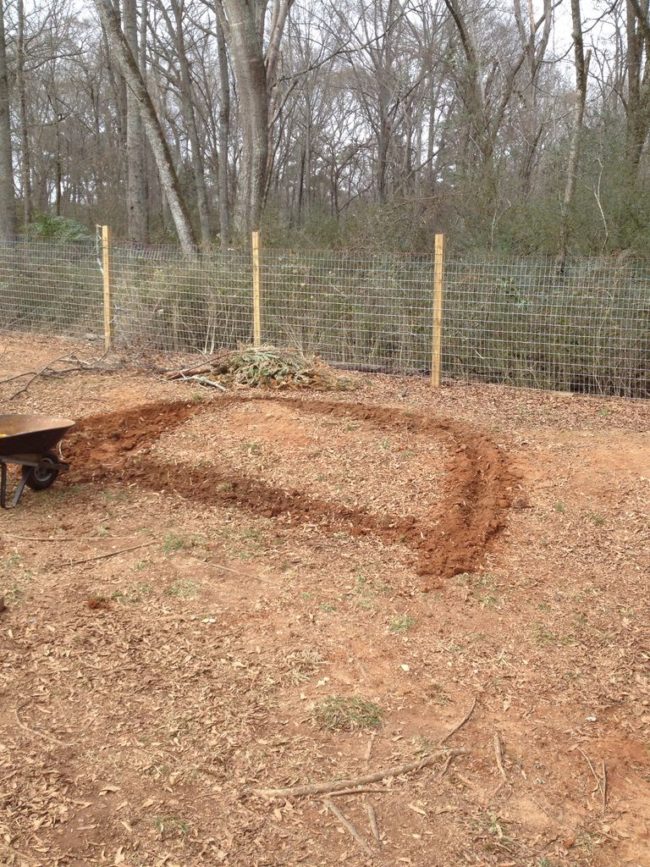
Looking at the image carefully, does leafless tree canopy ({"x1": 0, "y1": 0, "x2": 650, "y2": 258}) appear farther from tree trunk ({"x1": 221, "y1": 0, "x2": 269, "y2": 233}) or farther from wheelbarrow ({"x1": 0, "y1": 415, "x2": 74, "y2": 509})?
wheelbarrow ({"x1": 0, "y1": 415, "x2": 74, "y2": 509})

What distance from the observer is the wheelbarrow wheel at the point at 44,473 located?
17.8 feet

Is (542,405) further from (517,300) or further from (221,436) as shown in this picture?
(221,436)

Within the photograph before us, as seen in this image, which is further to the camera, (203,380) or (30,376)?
(30,376)

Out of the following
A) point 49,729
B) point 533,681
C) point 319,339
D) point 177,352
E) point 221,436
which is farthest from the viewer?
point 177,352

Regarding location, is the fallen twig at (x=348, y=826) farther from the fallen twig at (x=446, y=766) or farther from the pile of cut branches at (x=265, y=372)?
the pile of cut branches at (x=265, y=372)

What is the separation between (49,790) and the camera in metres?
2.60

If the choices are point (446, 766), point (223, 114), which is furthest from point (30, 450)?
point (223, 114)

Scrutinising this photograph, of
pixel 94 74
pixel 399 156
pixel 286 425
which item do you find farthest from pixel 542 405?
pixel 94 74

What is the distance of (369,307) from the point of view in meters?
→ 9.84

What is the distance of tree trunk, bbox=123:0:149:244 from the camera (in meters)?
17.9

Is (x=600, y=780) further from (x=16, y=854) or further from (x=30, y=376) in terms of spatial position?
(x=30, y=376)

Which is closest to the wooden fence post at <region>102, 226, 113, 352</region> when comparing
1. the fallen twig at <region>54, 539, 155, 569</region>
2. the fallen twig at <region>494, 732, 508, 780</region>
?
the fallen twig at <region>54, 539, 155, 569</region>

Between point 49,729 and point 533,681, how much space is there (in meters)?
1.92

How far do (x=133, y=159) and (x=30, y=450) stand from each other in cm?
1488
